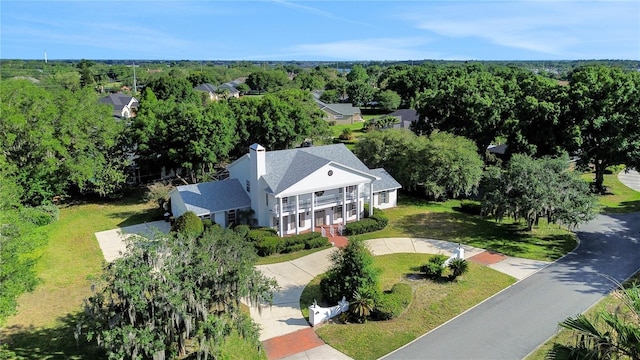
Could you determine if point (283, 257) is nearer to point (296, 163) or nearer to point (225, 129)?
point (296, 163)

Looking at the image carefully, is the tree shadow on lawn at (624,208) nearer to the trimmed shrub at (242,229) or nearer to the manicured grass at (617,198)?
the manicured grass at (617,198)

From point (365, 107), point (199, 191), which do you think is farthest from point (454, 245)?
point (365, 107)

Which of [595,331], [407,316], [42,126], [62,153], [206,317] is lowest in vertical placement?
[407,316]

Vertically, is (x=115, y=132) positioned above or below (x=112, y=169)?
above

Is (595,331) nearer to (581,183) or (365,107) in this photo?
(581,183)

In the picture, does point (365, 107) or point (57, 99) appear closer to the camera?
point (57, 99)

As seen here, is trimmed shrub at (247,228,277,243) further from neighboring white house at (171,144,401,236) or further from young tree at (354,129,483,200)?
young tree at (354,129,483,200)

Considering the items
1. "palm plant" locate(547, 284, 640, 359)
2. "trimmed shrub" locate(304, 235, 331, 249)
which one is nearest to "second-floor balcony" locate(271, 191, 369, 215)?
"trimmed shrub" locate(304, 235, 331, 249)

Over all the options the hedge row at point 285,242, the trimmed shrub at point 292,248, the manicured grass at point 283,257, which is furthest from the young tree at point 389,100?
the trimmed shrub at point 292,248
